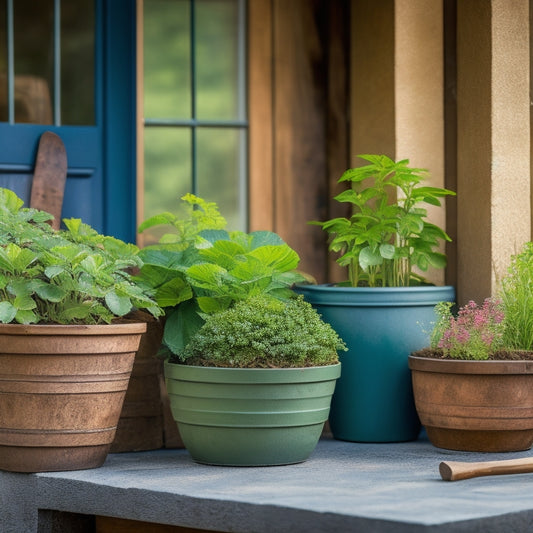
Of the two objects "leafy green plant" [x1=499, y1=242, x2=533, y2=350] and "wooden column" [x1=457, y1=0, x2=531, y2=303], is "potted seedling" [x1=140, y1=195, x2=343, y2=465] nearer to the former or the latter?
"leafy green plant" [x1=499, y1=242, x2=533, y2=350]

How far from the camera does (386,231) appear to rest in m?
3.57

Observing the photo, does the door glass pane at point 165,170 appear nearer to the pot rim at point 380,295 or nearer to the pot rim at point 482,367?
the pot rim at point 380,295

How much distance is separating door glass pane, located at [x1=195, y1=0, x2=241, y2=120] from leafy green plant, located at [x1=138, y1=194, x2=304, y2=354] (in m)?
0.68

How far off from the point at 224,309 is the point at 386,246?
66cm

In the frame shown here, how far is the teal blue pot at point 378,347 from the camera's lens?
349 centimetres

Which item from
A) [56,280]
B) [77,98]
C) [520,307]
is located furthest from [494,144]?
[56,280]

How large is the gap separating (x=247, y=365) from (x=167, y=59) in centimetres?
150

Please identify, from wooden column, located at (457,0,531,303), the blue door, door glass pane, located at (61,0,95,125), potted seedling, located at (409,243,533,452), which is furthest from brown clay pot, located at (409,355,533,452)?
door glass pane, located at (61,0,95,125)

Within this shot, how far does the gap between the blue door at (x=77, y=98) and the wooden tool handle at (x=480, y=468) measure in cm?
A: 164

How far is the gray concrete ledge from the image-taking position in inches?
92.6

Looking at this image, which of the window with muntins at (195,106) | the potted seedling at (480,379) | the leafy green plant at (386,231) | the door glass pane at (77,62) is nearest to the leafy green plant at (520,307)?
the potted seedling at (480,379)

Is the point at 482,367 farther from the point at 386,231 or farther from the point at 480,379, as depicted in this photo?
the point at 386,231

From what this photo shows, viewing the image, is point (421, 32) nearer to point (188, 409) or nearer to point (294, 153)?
point (294, 153)

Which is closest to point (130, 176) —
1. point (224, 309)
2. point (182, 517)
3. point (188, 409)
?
point (224, 309)
